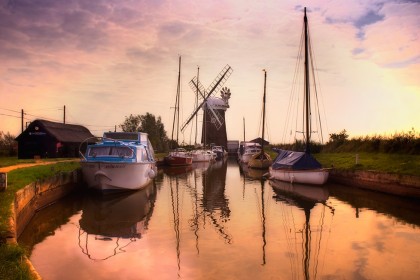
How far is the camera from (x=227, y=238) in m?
12.9

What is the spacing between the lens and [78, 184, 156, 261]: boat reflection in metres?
11.9

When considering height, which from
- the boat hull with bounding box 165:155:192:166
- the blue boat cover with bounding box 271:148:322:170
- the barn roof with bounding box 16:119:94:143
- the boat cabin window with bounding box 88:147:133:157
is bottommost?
the boat hull with bounding box 165:155:192:166

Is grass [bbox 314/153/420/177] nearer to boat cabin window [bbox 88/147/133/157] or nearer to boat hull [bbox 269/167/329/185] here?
boat hull [bbox 269/167/329/185]

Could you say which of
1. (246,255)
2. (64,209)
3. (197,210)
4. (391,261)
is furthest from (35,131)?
(391,261)

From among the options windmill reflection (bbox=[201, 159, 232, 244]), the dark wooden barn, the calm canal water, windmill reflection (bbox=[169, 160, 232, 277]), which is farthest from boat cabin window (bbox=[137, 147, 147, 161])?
the dark wooden barn

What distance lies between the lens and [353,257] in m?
10.8

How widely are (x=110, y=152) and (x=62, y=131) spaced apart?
23.7 metres

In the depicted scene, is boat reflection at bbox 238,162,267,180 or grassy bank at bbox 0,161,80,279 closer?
grassy bank at bbox 0,161,80,279

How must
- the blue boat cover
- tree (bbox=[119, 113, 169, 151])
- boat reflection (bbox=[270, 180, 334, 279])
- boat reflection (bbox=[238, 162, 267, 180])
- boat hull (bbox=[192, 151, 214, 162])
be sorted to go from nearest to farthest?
boat reflection (bbox=[270, 180, 334, 279]) → the blue boat cover → boat reflection (bbox=[238, 162, 267, 180]) → boat hull (bbox=[192, 151, 214, 162]) → tree (bbox=[119, 113, 169, 151])

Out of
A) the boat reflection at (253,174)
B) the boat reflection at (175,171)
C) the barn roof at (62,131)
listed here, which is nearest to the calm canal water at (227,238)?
the boat reflection at (253,174)

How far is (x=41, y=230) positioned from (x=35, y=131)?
30881 millimetres

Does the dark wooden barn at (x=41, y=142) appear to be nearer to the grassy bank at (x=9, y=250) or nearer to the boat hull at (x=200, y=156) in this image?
the boat hull at (x=200, y=156)

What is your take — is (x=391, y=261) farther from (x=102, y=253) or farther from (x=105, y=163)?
(x=105, y=163)

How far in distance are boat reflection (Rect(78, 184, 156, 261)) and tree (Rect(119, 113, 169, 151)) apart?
168 ft
